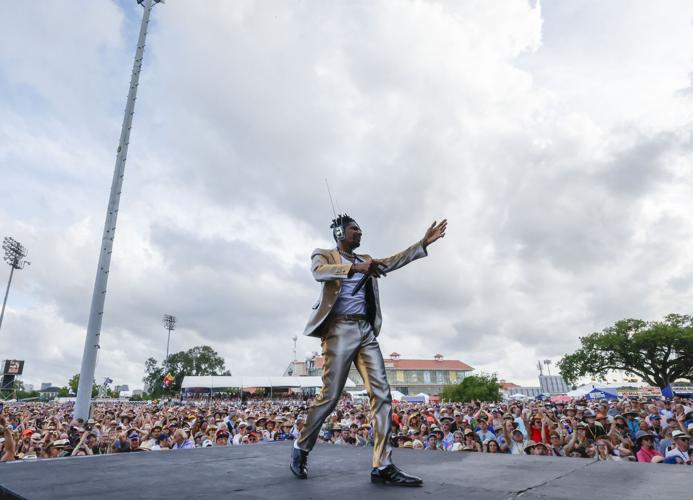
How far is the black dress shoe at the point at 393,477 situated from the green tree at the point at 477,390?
123ft

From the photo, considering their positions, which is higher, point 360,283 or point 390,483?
point 360,283

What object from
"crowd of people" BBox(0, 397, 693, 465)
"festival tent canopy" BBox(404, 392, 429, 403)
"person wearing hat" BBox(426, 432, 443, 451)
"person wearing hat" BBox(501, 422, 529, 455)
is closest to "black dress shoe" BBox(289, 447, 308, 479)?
"crowd of people" BBox(0, 397, 693, 465)

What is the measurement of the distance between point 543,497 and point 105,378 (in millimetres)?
37778

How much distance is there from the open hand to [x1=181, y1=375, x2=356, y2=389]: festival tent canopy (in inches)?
1302

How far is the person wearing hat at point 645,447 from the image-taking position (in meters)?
6.89

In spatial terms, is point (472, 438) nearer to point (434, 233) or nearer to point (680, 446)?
point (680, 446)

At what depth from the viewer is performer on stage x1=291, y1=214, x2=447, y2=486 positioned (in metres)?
2.89

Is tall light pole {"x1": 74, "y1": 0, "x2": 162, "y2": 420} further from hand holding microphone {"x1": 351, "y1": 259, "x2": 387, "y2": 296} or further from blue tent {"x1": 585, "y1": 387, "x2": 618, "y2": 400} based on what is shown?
blue tent {"x1": 585, "y1": 387, "x2": 618, "y2": 400}

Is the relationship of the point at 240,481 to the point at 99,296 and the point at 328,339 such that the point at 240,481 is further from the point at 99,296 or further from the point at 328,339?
the point at 99,296

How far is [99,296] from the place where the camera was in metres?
9.13

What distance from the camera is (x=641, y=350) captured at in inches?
1574

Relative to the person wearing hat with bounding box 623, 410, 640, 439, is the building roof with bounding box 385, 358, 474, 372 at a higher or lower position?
higher

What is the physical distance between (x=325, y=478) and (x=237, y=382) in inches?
1482

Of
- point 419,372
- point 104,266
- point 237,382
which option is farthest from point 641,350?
point 419,372
